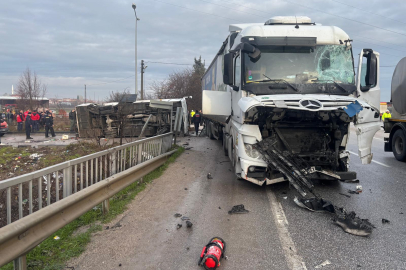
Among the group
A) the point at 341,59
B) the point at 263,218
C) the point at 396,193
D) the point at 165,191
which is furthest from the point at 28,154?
the point at 396,193

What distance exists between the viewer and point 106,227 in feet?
14.9

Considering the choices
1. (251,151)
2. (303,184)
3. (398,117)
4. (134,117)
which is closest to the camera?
(303,184)

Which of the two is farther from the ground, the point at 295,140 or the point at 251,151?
the point at 295,140

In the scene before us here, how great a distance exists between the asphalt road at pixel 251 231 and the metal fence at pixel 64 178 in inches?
29.5

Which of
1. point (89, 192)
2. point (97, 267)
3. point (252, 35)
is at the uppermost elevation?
point (252, 35)

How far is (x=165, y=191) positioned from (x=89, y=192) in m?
2.51

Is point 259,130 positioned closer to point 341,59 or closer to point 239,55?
point 239,55

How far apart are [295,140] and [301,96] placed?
3.39ft

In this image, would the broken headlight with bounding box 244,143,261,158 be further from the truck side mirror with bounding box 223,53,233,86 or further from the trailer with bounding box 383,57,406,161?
the trailer with bounding box 383,57,406,161

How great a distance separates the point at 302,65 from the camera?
667cm

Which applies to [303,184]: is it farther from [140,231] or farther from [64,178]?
[64,178]

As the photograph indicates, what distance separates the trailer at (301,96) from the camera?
610 cm

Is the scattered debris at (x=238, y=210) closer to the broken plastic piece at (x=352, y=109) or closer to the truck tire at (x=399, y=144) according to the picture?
the broken plastic piece at (x=352, y=109)

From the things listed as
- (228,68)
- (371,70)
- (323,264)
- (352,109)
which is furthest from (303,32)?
(323,264)
